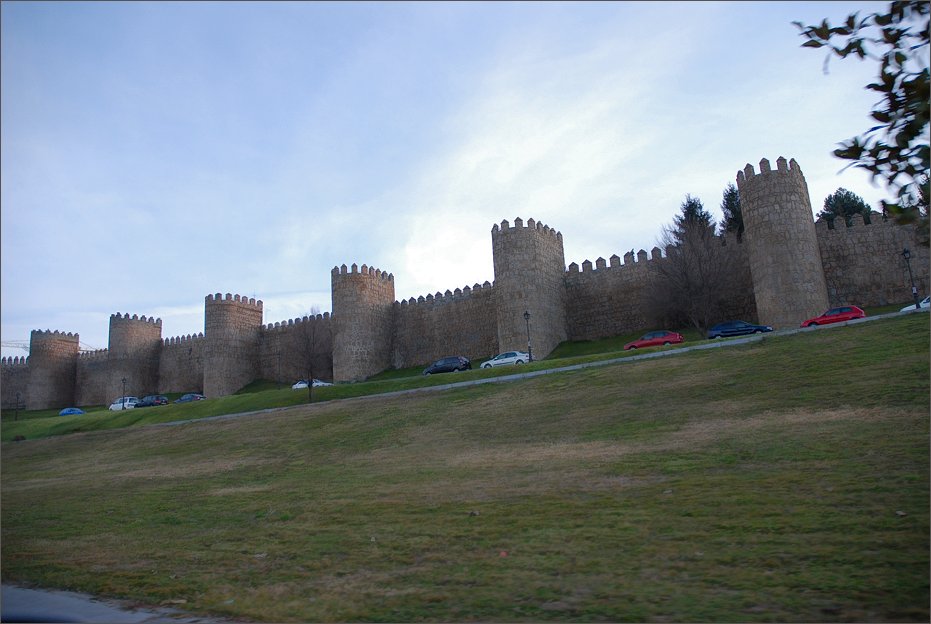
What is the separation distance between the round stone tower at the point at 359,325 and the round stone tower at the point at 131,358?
21142mm

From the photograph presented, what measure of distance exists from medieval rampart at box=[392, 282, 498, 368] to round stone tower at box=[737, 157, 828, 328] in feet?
51.8

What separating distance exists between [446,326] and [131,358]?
29.2 metres

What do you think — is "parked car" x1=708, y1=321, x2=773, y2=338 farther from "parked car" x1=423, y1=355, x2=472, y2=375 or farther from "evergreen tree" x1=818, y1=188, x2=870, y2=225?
"evergreen tree" x1=818, y1=188, x2=870, y2=225

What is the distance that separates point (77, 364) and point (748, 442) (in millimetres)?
62560

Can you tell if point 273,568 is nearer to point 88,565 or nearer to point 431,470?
point 88,565

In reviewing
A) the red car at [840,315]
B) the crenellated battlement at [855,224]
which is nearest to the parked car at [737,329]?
the red car at [840,315]

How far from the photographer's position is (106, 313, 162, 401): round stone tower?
56281mm

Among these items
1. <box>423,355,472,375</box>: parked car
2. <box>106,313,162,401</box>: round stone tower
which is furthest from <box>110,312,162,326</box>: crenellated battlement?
<box>423,355,472,375</box>: parked car

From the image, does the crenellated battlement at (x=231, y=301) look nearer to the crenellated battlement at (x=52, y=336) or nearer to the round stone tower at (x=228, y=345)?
the round stone tower at (x=228, y=345)

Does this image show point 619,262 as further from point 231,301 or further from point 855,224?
point 231,301

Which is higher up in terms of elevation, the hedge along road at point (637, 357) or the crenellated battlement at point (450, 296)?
the crenellated battlement at point (450, 296)

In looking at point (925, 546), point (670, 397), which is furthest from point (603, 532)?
point (670, 397)

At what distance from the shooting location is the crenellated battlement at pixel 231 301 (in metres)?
51.4

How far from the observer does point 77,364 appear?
60.2m
